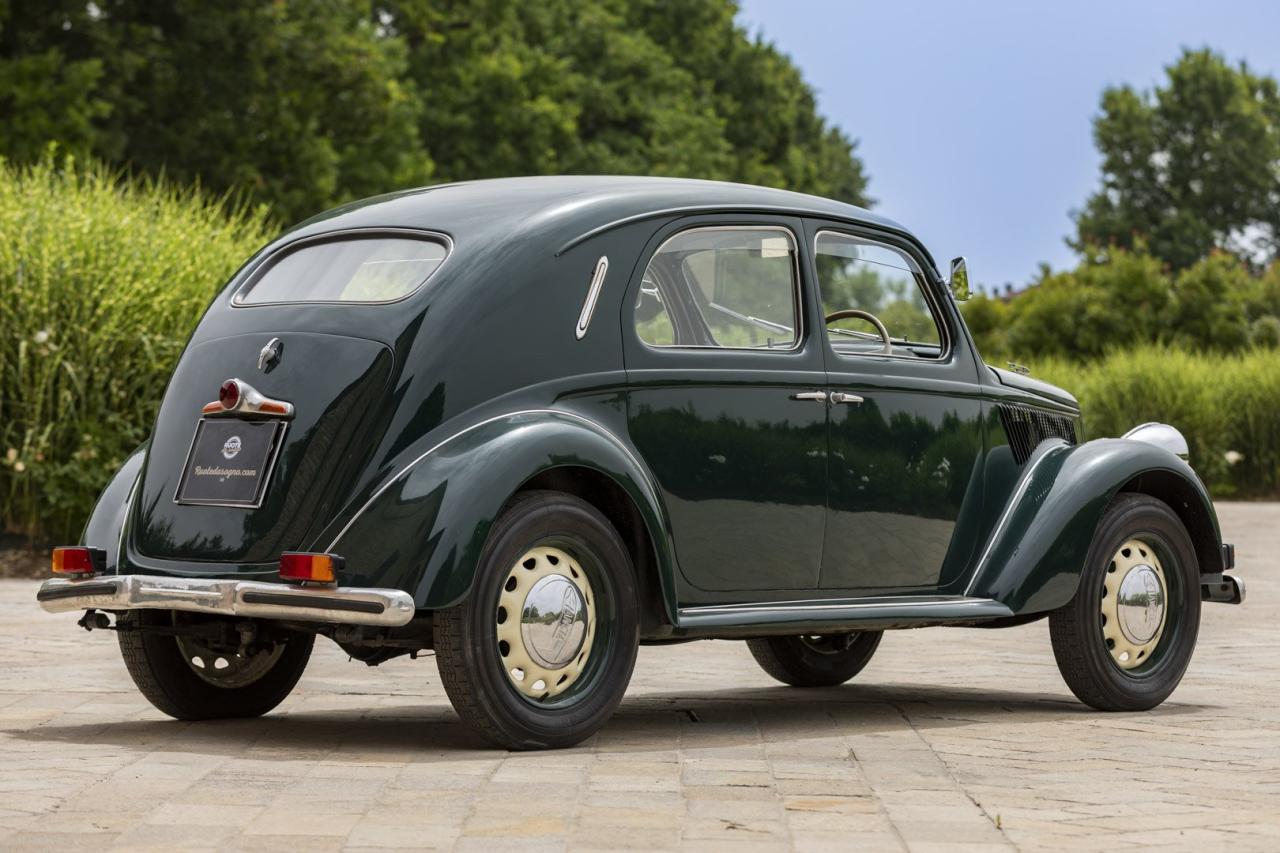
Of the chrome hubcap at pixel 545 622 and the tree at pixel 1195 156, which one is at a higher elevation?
the tree at pixel 1195 156

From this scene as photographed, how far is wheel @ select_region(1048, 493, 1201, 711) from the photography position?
751 cm

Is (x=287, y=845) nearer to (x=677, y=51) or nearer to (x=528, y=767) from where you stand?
(x=528, y=767)

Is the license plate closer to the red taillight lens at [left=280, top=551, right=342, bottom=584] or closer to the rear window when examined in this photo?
the red taillight lens at [left=280, top=551, right=342, bottom=584]

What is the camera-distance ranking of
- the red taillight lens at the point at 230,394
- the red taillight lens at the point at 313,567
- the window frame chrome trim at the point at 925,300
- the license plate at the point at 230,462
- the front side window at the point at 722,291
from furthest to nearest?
1. the window frame chrome trim at the point at 925,300
2. the front side window at the point at 722,291
3. the red taillight lens at the point at 230,394
4. the license plate at the point at 230,462
5. the red taillight lens at the point at 313,567

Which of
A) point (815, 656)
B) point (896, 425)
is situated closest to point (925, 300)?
point (896, 425)

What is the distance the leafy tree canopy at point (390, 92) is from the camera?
30.3 meters

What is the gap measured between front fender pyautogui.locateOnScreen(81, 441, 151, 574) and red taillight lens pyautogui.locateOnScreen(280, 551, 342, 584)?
3.12 ft

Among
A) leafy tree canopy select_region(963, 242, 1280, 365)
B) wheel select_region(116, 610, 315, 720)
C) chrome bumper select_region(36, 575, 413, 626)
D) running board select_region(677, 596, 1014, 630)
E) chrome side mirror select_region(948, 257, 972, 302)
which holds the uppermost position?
leafy tree canopy select_region(963, 242, 1280, 365)

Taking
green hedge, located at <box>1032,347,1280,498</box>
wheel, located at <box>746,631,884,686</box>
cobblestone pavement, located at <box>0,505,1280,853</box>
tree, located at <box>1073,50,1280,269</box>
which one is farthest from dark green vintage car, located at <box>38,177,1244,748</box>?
tree, located at <box>1073,50,1280,269</box>

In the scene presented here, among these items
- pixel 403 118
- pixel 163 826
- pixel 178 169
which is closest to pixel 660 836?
pixel 163 826

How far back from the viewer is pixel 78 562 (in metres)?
6.62

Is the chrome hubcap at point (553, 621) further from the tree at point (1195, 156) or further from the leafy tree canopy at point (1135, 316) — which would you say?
the tree at point (1195, 156)

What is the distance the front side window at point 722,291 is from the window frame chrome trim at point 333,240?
2.28 ft

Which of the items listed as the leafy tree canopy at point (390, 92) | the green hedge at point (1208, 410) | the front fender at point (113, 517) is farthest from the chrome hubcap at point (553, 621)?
the green hedge at point (1208, 410)
